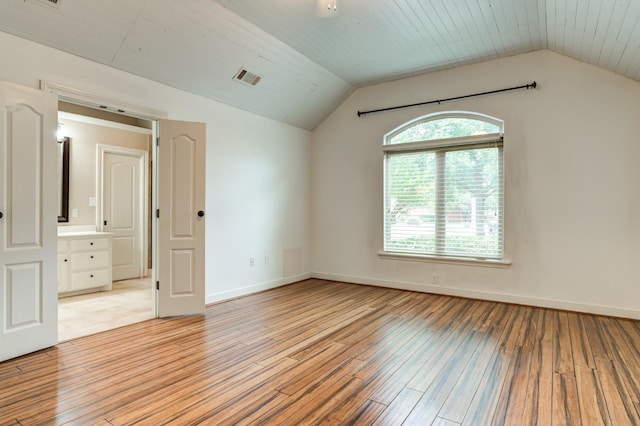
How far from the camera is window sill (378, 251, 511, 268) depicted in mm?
4602

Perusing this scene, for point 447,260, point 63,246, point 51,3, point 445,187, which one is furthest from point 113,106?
point 447,260

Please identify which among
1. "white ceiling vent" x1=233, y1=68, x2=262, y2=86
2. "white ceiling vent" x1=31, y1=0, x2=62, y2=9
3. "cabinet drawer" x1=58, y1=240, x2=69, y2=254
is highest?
"white ceiling vent" x1=233, y1=68, x2=262, y2=86

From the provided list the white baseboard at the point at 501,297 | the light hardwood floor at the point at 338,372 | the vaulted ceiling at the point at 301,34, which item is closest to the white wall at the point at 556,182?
the white baseboard at the point at 501,297

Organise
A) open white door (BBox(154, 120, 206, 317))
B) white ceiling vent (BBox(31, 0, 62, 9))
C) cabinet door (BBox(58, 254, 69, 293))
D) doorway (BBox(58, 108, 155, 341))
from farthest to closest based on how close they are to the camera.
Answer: doorway (BBox(58, 108, 155, 341))
cabinet door (BBox(58, 254, 69, 293))
open white door (BBox(154, 120, 206, 317))
white ceiling vent (BBox(31, 0, 62, 9))

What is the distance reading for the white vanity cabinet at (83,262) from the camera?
489 cm

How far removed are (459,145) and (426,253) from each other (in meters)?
1.60

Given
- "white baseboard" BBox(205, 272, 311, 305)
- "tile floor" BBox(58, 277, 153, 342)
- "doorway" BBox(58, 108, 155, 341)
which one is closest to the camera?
"tile floor" BBox(58, 277, 153, 342)

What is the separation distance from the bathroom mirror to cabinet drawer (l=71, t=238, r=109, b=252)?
54 cm

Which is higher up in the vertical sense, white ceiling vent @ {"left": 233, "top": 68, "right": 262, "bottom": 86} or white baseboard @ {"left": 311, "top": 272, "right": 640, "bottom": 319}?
white ceiling vent @ {"left": 233, "top": 68, "right": 262, "bottom": 86}

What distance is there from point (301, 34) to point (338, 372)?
11.4 ft

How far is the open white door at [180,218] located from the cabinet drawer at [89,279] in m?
1.97

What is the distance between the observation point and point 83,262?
5066mm

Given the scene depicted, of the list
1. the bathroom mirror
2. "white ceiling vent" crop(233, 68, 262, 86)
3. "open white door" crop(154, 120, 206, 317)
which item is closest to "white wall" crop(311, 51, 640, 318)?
"white ceiling vent" crop(233, 68, 262, 86)

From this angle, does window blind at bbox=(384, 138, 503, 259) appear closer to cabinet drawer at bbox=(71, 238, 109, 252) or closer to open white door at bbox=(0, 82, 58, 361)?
open white door at bbox=(0, 82, 58, 361)
